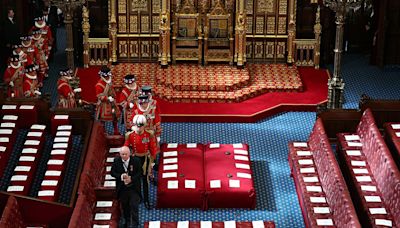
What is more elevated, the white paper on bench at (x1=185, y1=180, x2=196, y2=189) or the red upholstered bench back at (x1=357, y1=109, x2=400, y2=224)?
the red upholstered bench back at (x1=357, y1=109, x2=400, y2=224)

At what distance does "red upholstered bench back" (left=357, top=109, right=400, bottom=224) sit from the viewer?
13.3m

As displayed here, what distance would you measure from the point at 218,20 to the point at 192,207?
728 centimetres

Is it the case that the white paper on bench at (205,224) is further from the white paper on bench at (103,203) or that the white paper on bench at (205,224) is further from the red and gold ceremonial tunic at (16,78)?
the red and gold ceremonial tunic at (16,78)

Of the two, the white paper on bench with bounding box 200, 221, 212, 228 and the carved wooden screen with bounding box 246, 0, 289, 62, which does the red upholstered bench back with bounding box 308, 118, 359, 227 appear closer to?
the white paper on bench with bounding box 200, 221, 212, 228

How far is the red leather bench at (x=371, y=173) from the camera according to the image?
13.3m

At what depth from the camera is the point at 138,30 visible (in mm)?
21094

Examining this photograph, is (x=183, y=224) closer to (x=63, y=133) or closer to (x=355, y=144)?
(x=63, y=133)

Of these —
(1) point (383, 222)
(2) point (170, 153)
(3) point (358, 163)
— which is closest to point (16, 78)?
(2) point (170, 153)

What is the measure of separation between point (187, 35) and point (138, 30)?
1.28 meters

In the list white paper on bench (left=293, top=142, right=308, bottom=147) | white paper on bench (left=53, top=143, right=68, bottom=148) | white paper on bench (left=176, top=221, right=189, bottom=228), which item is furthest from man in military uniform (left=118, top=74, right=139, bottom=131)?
white paper on bench (left=293, top=142, right=308, bottom=147)

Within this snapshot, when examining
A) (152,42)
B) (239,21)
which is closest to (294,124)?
(239,21)

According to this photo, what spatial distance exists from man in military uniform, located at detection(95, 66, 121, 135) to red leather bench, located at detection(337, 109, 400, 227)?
14.5 ft

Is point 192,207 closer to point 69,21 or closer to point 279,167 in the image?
point 279,167

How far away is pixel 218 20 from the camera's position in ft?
67.8
